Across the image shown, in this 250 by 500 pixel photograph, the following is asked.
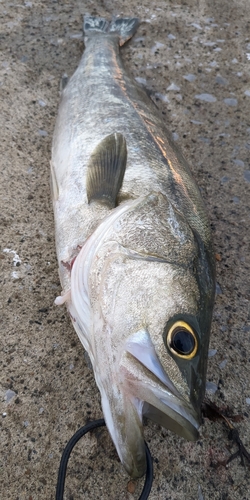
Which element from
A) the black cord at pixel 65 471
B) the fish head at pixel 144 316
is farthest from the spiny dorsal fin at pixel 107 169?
the black cord at pixel 65 471

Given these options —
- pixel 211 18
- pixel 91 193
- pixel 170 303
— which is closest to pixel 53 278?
pixel 91 193

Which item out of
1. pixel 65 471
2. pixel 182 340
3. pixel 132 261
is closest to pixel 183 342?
pixel 182 340

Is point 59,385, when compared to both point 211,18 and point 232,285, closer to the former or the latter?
point 232,285

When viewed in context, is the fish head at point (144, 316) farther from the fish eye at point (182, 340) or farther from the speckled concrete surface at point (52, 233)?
the speckled concrete surface at point (52, 233)

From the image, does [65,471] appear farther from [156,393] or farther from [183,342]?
[183,342]

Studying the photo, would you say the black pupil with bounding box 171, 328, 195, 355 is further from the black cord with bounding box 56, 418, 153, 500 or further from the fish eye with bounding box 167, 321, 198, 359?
the black cord with bounding box 56, 418, 153, 500

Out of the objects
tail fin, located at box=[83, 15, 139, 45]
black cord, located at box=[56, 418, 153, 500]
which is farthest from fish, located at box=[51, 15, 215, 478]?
tail fin, located at box=[83, 15, 139, 45]
